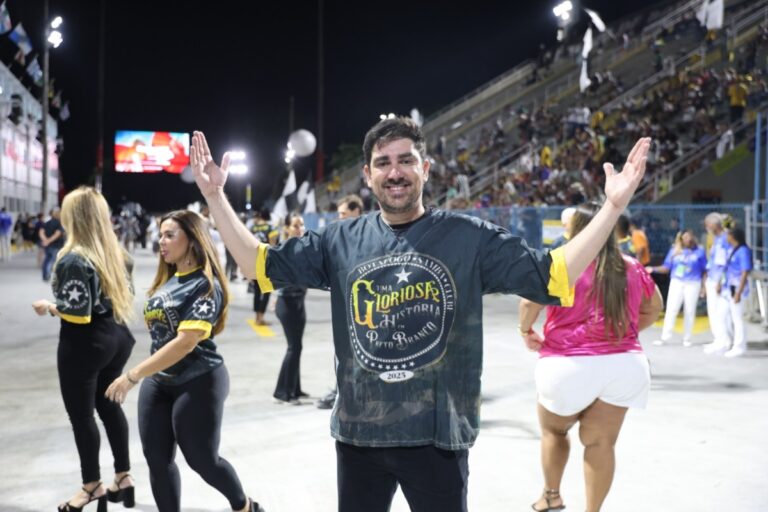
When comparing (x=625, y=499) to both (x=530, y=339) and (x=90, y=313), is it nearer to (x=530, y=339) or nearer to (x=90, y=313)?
(x=530, y=339)

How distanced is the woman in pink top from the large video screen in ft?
169

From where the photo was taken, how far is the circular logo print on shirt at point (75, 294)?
434 cm

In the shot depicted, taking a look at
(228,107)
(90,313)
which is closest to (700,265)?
(90,313)

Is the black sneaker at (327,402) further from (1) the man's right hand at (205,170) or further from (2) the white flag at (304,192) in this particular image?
(2) the white flag at (304,192)

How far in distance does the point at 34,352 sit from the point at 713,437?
7.81 metres

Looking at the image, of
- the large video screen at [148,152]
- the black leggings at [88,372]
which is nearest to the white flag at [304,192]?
the black leggings at [88,372]

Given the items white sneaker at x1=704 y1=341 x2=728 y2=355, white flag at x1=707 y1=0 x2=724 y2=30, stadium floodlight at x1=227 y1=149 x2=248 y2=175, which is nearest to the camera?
white sneaker at x1=704 y1=341 x2=728 y2=355

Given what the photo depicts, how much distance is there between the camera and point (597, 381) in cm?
398

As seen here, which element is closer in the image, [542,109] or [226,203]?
[226,203]

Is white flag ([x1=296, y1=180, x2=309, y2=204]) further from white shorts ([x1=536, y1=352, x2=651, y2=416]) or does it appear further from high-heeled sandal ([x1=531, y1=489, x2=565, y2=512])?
white shorts ([x1=536, y1=352, x2=651, y2=416])

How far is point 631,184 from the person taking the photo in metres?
2.47

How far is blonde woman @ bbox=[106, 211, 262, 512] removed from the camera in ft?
12.7

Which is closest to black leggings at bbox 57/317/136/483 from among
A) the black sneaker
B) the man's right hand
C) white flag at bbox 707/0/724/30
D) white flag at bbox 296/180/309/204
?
the man's right hand

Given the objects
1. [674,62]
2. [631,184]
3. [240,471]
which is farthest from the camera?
[674,62]
